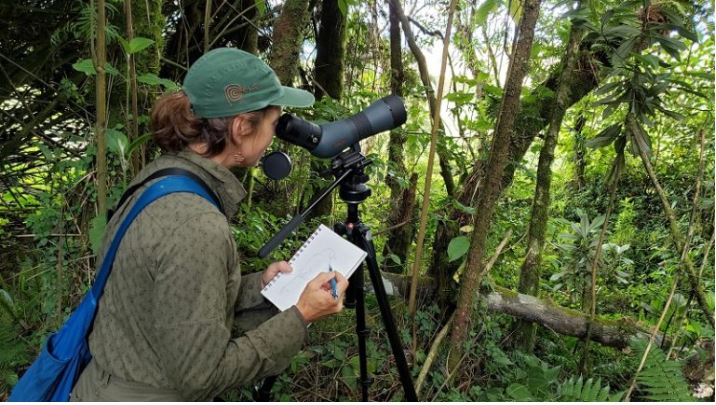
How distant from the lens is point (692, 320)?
7.81 feet

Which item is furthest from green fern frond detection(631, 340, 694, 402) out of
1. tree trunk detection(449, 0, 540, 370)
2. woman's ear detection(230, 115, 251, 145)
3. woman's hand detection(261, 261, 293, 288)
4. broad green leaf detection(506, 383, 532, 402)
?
woman's ear detection(230, 115, 251, 145)

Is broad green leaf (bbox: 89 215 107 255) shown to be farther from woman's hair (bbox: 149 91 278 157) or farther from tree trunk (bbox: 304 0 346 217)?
tree trunk (bbox: 304 0 346 217)

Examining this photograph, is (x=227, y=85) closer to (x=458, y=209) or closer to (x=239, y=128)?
(x=239, y=128)

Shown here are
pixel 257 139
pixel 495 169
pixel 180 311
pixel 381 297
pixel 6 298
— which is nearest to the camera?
pixel 180 311

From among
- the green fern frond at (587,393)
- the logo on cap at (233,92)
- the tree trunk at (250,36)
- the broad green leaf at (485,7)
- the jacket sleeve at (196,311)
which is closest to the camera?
the jacket sleeve at (196,311)

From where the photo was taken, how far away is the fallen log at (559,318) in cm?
220

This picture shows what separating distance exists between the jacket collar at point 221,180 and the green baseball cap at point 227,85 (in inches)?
4.1

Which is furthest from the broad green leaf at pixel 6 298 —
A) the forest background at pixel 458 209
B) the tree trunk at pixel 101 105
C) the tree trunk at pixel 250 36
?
the tree trunk at pixel 250 36

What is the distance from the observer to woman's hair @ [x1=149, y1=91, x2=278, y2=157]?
3.78 ft

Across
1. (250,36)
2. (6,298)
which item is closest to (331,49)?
(250,36)

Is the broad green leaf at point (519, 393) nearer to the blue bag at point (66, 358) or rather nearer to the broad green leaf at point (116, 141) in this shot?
the blue bag at point (66, 358)

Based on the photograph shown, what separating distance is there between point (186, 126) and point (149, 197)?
22 cm

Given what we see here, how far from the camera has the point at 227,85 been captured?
3.62 ft

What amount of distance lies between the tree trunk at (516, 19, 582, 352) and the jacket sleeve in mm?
1666
